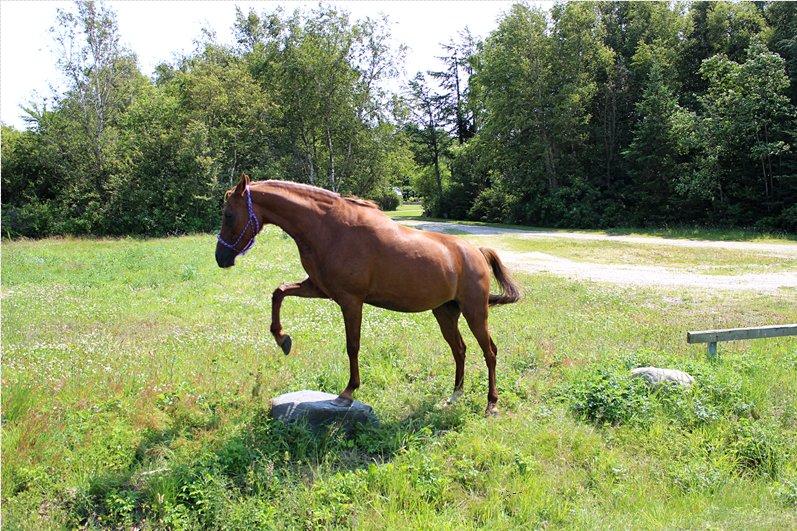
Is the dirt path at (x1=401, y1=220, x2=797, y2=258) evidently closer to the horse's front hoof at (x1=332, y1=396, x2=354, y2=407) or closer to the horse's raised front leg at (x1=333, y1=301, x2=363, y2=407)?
the horse's raised front leg at (x1=333, y1=301, x2=363, y2=407)

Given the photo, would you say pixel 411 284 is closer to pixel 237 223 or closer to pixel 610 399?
pixel 237 223

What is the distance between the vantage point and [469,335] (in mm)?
10469

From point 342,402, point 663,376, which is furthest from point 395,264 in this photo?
point 663,376

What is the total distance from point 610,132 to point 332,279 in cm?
4085

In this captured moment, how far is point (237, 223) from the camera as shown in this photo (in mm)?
6102

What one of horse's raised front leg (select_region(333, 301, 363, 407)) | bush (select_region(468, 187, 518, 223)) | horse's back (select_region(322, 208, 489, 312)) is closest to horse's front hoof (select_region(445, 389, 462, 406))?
horse's back (select_region(322, 208, 489, 312))

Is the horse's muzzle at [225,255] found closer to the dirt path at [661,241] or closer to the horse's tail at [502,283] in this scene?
the horse's tail at [502,283]

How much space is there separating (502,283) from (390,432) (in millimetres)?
2669

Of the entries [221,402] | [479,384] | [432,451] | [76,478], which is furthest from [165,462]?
[479,384]

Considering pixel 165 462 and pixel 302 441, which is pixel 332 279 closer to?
pixel 302 441

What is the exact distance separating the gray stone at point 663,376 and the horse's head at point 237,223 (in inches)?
223

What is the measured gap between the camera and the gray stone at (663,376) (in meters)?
7.52

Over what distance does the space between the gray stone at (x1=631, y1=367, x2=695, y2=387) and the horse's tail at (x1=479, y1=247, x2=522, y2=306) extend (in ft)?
6.90

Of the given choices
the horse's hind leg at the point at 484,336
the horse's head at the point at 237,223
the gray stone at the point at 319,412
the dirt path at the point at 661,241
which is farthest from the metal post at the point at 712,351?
the dirt path at the point at 661,241
